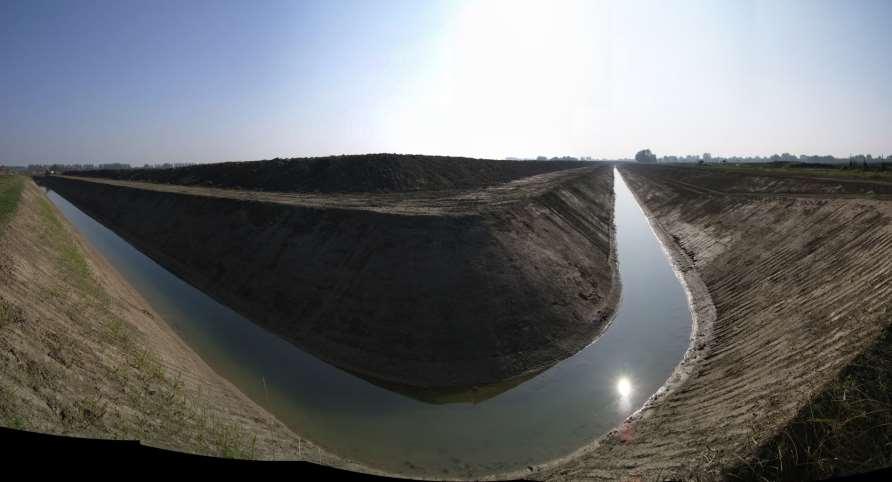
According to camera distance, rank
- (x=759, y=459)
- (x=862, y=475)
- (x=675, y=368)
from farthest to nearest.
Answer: (x=675, y=368) → (x=759, y=459) → (x=862, y=475)

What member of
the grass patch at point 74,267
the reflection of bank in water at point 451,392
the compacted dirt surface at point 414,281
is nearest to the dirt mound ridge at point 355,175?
the compacted dirt surface at point 414,281

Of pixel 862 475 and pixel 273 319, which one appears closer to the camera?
pixel 862 475

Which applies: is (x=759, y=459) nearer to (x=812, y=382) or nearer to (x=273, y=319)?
(x=812, y=382)

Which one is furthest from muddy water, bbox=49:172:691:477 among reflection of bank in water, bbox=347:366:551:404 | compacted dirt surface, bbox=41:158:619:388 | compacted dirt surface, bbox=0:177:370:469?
compacted dirt surface, bbox=0:177:370:469

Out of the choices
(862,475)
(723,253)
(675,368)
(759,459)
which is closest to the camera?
(862,475)

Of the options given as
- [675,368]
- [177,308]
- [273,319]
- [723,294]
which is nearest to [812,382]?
[675,368]

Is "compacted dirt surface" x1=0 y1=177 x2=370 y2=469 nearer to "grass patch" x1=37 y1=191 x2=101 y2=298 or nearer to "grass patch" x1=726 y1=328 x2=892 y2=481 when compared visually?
"grass patch" x1=37 y1=191 x2=101 y2=298

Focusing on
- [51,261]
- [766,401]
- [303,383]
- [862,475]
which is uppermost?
[862,475]

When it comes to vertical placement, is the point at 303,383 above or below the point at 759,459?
below

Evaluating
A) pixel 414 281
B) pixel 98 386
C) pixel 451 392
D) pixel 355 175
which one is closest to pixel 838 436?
pixel 451 392
